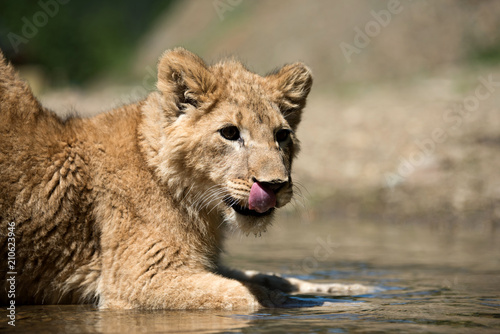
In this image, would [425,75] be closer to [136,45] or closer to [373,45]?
[373,45]

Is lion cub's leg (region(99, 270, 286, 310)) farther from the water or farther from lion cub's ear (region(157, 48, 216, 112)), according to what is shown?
lion cub's ear (region(157, 48, 216, 112))

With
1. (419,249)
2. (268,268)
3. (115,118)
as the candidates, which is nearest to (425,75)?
(419,249)

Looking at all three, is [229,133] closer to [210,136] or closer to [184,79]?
[210,136]

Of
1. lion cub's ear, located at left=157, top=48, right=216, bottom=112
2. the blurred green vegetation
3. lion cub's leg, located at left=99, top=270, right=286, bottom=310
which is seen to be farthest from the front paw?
the blurred green vegetation

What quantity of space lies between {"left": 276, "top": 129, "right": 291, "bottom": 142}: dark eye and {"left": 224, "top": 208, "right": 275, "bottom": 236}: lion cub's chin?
743mm

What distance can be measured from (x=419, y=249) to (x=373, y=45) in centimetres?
1343

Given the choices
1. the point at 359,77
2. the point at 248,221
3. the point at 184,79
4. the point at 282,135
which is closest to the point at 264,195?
the point at 248,221

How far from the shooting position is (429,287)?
6988mm

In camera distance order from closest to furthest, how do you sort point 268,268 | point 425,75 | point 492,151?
point 268,268, point 492,151, point 425,75

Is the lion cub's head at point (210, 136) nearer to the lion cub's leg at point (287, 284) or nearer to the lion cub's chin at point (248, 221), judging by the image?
the lion cub's chin at point (248, 221)

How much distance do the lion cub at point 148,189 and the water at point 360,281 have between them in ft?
0.82

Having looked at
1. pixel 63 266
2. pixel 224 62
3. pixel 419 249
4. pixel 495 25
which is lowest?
pixel 63 266

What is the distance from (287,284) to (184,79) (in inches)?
91.4

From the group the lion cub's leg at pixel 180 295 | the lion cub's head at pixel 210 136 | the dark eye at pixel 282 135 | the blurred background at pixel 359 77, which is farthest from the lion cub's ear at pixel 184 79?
the lion cub's leg at pixel 180 295
